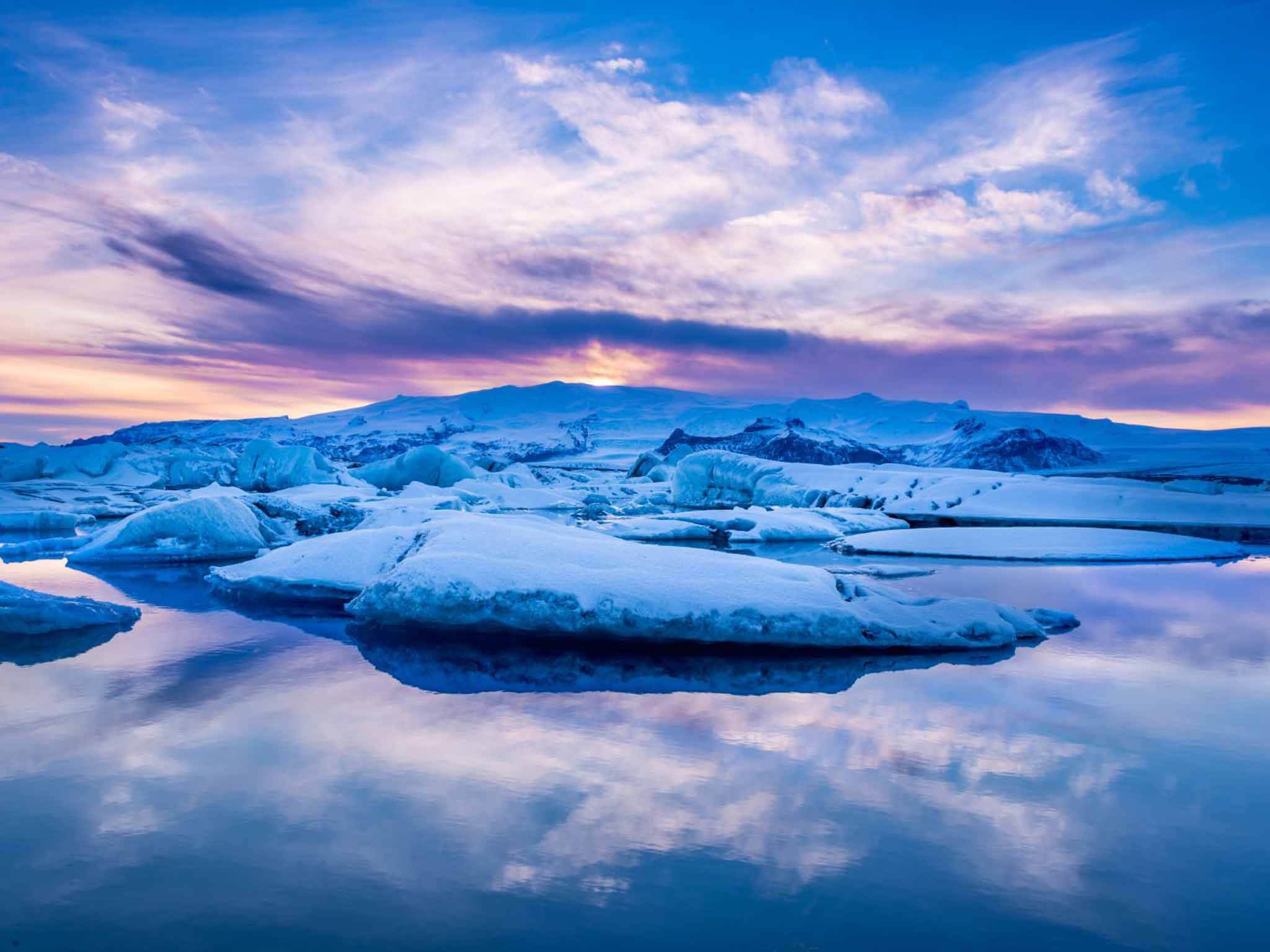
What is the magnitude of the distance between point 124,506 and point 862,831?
79.2 ft

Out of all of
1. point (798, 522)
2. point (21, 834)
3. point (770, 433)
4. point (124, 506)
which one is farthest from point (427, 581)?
point (770, 433)

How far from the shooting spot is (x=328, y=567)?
9.02 m

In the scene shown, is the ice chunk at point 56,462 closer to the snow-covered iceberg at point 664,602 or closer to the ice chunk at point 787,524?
the ice chunk at point 787,524

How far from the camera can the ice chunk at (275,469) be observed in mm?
28844

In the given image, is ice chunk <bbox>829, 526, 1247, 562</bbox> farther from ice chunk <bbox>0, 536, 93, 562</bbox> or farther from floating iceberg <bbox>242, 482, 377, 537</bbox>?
ice chunk <bbox>0, 536, 93, 562</bbox>

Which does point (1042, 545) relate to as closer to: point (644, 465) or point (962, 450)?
→ point (644, 465)

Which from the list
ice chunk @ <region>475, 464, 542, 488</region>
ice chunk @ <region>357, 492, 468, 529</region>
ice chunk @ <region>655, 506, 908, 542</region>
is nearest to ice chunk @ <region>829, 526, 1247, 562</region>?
ice chunk @ <region>655, 506, 908, 542</region>

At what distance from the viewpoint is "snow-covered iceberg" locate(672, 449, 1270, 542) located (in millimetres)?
21047

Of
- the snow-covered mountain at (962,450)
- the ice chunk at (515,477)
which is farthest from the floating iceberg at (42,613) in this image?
the snow-covered mountain at (962,450)

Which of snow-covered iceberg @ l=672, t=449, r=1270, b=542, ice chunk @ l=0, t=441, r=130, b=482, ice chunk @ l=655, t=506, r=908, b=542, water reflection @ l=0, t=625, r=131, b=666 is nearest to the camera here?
water reflection @ l=0, t=625, r=131, b=666

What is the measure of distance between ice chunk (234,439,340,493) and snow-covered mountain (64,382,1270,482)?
26.5 ft

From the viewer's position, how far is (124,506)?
22.3 metres

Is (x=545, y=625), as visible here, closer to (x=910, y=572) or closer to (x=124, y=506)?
(x=910, y=572)

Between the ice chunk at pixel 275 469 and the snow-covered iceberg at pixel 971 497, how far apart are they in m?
13.5
